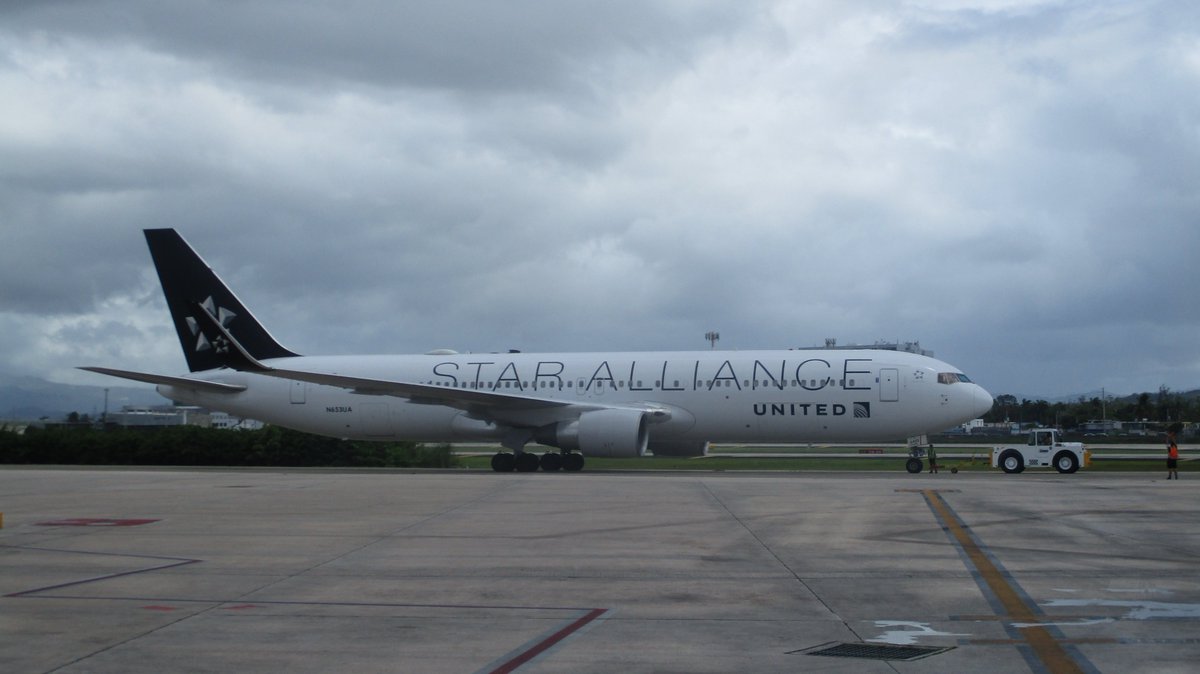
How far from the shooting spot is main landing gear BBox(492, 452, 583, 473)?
98.7 ft

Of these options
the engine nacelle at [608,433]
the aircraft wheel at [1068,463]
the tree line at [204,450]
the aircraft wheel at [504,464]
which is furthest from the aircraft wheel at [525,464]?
the aircraft wheel at [1068,463]

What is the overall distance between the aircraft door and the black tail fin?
1956 cm

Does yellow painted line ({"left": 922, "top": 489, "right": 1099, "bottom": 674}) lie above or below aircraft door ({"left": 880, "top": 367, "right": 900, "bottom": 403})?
below

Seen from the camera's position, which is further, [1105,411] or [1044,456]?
[1105,411]

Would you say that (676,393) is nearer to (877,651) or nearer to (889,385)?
(889,385)

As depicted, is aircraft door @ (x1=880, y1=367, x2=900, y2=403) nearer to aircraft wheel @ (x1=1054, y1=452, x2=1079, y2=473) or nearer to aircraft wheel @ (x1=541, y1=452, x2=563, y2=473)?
aircraft wheel @ (x1=1054, y1=452, x2=1079, y2=473)

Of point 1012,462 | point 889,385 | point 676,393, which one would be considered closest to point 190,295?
point 676,393

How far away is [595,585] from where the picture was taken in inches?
376

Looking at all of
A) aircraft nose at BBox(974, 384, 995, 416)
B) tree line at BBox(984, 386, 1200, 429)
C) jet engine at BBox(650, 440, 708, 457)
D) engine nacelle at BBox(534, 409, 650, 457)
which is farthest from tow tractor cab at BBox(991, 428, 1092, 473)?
tree line at BBox(984, 386, 1200, 429)

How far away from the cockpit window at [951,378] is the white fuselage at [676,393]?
0.19 ft

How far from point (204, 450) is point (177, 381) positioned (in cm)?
690

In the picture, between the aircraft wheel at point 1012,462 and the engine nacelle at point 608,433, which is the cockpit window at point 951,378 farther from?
the engine nacelle at point 608,433

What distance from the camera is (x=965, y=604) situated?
8695 millimetres

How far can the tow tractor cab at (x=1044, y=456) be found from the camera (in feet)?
107
